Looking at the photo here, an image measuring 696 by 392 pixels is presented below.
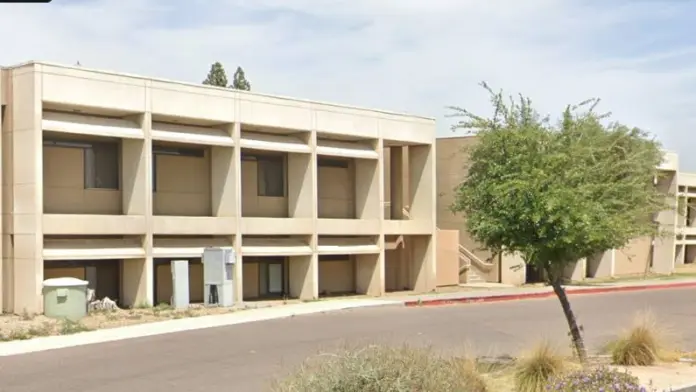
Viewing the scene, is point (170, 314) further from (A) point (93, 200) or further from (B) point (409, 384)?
(B) point (409, 384)

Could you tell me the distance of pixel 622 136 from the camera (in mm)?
14453

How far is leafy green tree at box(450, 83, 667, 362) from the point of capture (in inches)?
499

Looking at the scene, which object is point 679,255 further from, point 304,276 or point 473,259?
point 304,276

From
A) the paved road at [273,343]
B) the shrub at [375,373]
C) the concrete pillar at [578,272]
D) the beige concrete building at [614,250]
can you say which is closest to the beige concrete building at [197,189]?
the beige concrete building at [614,250]

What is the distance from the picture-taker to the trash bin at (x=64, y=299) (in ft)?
73.9

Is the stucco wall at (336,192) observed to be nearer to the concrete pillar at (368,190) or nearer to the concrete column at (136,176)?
the concrete pillar at (368,190)

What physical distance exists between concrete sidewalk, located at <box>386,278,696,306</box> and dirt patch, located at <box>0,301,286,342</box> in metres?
6.33

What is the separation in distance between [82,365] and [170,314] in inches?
357

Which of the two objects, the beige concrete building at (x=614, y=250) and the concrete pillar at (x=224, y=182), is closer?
the concrete pillar at (x=224, y=182)

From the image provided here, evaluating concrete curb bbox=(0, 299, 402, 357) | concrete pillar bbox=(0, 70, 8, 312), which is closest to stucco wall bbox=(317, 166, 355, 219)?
concrete curb bbox=(0, 299, 402, 357)

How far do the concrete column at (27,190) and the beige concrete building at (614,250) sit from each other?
11.5 meters

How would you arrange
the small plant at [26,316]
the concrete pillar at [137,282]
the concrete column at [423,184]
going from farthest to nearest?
the concrete column at [423,184] < the concrete pillar at [137,282] < the small plant at [26,316]

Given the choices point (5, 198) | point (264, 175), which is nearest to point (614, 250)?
point (264, 175)

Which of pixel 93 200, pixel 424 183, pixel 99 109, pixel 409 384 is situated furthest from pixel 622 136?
pixel 424 183
